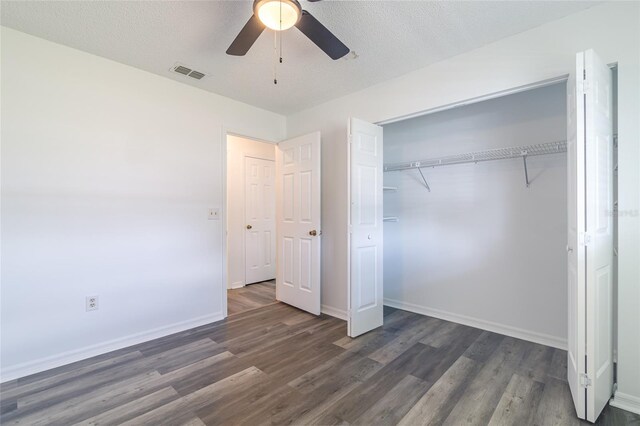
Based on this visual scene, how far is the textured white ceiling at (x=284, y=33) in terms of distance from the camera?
196 cm

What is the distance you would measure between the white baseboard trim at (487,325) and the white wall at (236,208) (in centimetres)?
244

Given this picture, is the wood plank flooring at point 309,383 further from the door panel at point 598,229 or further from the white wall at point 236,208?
the white wall at point 236,208

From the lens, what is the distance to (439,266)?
3.41m

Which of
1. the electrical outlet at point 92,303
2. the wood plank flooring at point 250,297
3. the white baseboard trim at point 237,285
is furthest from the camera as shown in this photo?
the white baseboard trim at point 237,285

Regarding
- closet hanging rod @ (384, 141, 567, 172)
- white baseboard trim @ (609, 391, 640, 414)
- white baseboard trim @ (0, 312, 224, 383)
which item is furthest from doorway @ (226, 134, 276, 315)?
white baseboard trim @ (609, 391, 640, 414)

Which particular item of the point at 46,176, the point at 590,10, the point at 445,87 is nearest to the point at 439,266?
the point at 445,87

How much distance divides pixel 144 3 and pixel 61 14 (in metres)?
0.64

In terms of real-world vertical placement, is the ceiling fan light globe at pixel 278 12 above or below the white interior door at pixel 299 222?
above

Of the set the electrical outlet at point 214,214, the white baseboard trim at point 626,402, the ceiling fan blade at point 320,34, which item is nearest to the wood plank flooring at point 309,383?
the white baseboard trim at point 626,402

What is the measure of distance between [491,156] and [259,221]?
3.61 meters

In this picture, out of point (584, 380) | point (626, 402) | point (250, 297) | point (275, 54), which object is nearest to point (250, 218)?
point (250, 297)

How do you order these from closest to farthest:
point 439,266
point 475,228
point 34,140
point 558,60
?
point 558,60, point 34,140, point 475,228, point 439,266

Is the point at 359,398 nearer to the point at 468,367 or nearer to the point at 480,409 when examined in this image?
the point at 480,409

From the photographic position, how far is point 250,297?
168 inches
